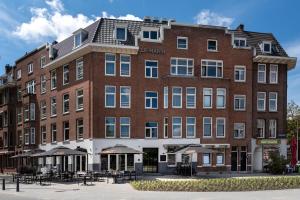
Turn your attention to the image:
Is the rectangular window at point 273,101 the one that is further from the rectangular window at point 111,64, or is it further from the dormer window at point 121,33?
the rectangular window at point 111,64

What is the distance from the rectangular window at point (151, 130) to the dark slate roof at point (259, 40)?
46.6 ft

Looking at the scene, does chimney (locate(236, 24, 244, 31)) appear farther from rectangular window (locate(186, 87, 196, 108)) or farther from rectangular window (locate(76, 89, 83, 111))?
rectangular window (locate(76, 89, 83, 111))

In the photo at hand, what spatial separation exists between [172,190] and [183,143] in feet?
77.0

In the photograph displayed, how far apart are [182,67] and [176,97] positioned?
10.5 feet

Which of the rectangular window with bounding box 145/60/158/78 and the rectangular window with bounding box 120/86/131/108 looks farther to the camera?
the rectangular window with bounding box 145/60/158/78

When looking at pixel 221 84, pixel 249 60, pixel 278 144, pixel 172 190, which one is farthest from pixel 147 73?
pixel 172 190

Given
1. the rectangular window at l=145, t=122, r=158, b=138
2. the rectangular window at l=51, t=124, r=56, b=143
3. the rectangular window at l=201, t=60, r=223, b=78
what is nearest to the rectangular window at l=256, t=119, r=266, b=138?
the rectangular window at l=201, t=60, r=223, b=78

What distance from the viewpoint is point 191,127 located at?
53.2 meters

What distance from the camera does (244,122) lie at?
55.8 metres

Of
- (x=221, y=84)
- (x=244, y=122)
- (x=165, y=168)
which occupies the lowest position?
(x=165, y=168)

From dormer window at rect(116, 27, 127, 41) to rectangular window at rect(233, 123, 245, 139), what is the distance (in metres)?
15.1

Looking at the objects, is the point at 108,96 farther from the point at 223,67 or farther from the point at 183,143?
the point at 223,67

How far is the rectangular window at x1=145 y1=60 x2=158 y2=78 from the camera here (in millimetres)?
52188

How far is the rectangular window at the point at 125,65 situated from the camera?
169 feet
